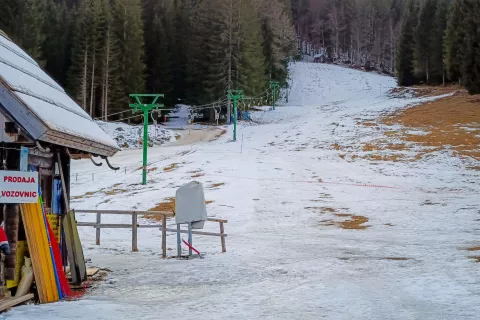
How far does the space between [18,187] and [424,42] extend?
84.7 meters

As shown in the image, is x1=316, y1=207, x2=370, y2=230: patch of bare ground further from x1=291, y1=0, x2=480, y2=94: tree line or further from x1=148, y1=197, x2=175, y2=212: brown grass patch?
x1=291, y1=0, x2=480, y2=94: tree line

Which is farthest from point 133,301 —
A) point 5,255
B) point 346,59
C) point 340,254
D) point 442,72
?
point 346,59

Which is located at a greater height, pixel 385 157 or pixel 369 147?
pixel 369 147

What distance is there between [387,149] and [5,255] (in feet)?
114

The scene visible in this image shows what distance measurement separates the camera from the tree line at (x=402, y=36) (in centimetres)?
6488

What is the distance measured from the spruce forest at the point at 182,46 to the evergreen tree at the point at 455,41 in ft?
A: 0.51

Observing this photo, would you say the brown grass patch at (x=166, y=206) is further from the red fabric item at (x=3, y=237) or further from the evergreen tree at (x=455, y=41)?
the evergreen tree at (x=455, y=41)

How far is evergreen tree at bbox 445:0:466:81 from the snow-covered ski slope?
95.0 feet

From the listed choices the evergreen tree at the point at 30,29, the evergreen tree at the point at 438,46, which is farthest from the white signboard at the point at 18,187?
the evergreen tree at the point at 438,46

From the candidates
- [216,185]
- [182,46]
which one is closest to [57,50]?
[182,46]

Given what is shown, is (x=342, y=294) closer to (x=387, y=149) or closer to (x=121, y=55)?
(x=387, y=149)

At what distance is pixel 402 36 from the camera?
9319cm

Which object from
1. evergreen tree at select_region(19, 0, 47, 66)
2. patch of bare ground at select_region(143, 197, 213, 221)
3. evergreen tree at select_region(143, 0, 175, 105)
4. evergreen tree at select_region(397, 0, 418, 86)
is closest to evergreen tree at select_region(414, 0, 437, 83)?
evergreen tree at select_region(397, 0, 418, 86)

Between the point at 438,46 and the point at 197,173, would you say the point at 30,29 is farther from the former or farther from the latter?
the point at 438,46
